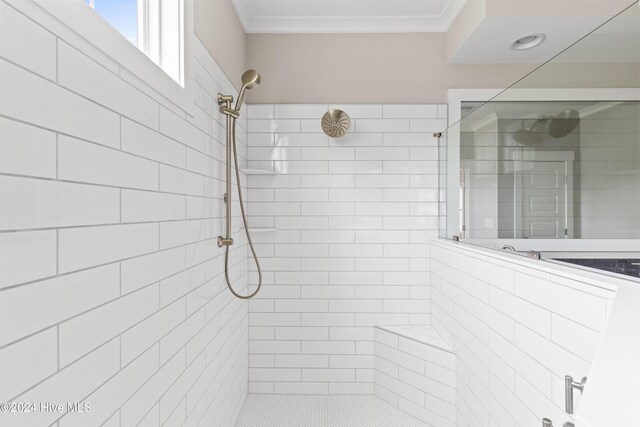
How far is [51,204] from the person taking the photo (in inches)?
28.1

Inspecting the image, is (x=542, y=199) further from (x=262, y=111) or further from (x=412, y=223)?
(x=262, y=111)

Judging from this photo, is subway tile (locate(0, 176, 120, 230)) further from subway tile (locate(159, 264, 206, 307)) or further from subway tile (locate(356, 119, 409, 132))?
subway tile (locate(356, 119, 409, 132))

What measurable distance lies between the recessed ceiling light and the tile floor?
2503mm

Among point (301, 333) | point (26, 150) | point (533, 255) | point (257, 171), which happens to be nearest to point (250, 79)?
point (257, 171)

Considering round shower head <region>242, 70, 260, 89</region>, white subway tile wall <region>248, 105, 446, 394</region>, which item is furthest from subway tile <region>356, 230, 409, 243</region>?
round shower head <region>242, 70, 260, 89</region>

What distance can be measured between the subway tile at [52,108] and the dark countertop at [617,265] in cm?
138

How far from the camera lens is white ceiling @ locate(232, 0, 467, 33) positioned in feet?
7.97

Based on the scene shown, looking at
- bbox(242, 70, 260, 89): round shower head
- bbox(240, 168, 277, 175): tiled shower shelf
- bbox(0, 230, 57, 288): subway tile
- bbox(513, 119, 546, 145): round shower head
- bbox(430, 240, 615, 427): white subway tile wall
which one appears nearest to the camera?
bbox(0, 230, 57, 288): subway tile

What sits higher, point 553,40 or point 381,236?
point 553,40

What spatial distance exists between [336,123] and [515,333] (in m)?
1.73

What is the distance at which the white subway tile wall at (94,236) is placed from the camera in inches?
25.1

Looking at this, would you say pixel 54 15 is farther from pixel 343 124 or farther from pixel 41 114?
pixel 343 124

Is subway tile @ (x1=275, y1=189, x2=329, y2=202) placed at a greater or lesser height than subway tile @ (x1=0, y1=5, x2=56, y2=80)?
lesser

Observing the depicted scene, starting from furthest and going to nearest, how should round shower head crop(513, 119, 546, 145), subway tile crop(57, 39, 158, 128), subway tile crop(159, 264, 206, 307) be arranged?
round shower head crop(513, 119, 546, 145) < subway tile crop(159, 264, 206, 307) < subway tile crop(57, 39, 158, 128)
